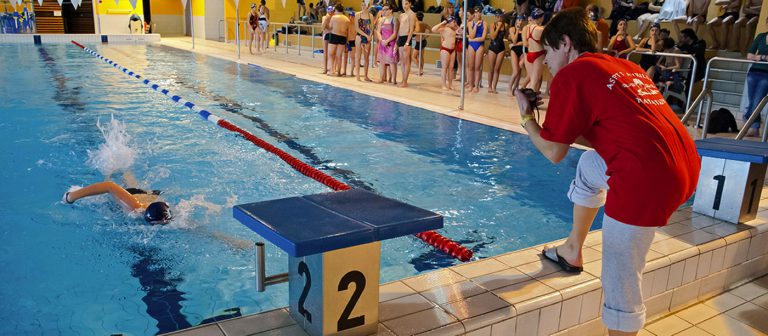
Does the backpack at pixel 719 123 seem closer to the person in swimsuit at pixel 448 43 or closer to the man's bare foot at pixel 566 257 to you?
the person in swimsuit at pixel 448 43

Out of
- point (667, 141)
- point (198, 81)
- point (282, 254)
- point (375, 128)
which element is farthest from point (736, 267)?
point (198, 81)

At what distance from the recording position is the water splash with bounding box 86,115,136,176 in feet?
16.6

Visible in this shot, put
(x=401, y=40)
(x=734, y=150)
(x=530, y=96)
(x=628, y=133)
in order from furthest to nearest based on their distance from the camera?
(x=401, y=40), (x=734, y=150), (x=530, y=96), (x=628, y=133)

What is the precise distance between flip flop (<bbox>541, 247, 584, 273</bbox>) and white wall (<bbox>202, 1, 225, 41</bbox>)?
26.4 meters

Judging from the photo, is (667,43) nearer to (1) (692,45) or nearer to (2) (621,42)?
(1) (692,45)

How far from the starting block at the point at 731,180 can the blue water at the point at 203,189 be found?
0.96 meters

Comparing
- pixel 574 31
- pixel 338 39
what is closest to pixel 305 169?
pixel 574 31

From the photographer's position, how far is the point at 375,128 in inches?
276

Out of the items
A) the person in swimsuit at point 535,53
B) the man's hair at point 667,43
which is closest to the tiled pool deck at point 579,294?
the person in swimsuit at point 535,53

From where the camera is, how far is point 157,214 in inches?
146

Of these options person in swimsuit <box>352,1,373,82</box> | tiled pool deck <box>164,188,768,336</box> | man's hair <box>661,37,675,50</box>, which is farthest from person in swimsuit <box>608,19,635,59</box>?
tiled pool deck <box>164,188,768,336</box>

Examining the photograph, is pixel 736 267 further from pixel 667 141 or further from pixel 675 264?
pixel 667 141

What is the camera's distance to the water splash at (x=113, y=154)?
5.06m

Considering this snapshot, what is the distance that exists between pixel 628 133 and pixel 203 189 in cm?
349
